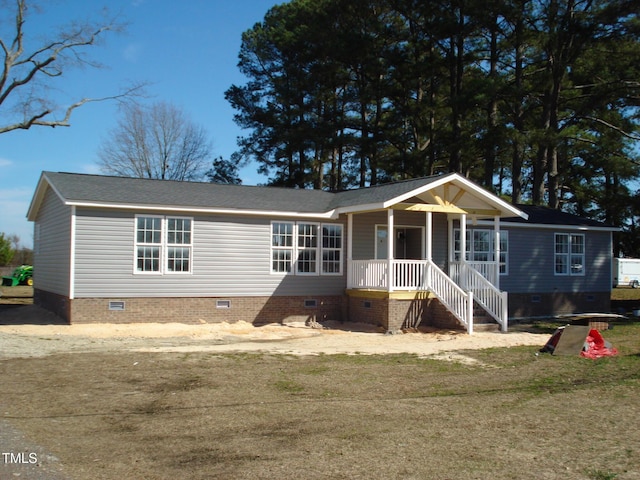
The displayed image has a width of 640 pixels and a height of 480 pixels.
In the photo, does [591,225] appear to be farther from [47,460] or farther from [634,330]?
[47,460]

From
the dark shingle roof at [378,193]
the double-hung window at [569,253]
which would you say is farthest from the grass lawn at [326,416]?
the double-hung window at [569,253]

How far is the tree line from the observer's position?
28.0m

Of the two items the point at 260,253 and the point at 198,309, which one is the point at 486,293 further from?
the point at 198,309

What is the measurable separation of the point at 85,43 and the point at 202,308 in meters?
16.5

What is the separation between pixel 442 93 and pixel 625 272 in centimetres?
2088

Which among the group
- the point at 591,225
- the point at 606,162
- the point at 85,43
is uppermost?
the point at 85,43

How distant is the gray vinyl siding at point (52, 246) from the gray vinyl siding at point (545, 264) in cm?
1386

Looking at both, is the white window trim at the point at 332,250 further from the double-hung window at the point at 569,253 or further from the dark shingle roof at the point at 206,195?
the double-hung window at the point at 569,253

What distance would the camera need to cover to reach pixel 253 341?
15.2 metres

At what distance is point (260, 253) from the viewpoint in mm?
18328

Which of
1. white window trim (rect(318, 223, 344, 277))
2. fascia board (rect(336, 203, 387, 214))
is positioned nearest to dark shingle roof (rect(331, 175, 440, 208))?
fascia board (rect(336, 203, 387, 214))

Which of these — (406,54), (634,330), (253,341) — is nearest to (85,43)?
(406,54)

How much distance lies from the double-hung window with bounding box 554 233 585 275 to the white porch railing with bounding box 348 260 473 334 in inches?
289

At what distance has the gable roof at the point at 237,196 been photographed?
54.5ft
